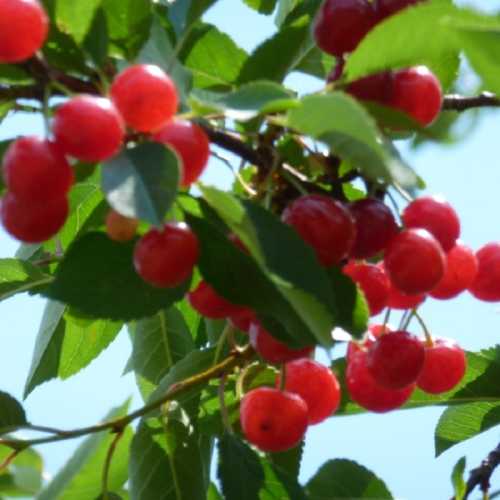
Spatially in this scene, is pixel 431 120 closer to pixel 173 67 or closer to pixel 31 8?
pixel 173 67

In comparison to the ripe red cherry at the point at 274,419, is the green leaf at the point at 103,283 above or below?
above

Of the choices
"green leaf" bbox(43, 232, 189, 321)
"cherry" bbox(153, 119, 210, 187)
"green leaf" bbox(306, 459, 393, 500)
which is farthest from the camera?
"green leaf" bbox(306, 459, 393, 500)

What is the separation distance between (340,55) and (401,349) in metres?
0.42

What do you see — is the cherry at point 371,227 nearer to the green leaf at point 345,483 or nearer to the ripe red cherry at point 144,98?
the ripe red cherry at point 144,98

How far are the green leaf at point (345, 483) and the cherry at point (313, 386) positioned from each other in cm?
24

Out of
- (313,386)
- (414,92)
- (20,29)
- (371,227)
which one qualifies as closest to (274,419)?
(313,386)

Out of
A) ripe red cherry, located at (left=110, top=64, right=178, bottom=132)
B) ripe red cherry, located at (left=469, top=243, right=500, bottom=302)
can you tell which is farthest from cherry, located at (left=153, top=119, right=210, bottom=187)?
ripe red cherry, located at (left=469, top=243, right=500, bottom=302)

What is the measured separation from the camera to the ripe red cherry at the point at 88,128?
118 cm

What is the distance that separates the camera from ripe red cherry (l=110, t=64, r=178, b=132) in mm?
1218

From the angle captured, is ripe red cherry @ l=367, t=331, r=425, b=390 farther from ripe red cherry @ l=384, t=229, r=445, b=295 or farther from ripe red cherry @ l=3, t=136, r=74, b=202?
ripe red cherry @ l=3, t=136, r=74, b=202

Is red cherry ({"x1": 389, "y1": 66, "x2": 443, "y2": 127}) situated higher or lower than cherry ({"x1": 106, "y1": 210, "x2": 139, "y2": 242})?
higher

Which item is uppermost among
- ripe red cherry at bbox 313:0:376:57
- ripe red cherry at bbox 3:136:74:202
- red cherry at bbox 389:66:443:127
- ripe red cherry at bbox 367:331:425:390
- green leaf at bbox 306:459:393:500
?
ripe red cherry at bbox 313:0:376:57

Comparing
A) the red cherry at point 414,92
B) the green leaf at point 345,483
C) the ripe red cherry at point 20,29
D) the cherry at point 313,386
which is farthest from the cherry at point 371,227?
the green leaf at point 345,483

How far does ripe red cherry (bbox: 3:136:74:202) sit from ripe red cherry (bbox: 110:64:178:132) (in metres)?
0.09
